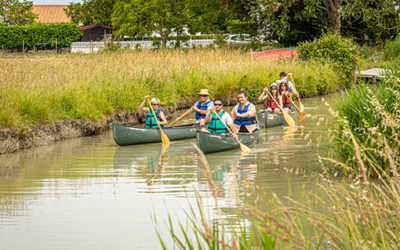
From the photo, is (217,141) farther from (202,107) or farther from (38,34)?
(38,34)

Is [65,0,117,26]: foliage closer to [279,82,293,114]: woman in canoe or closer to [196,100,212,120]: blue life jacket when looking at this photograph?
[279,82,293,114]: woman in canoe

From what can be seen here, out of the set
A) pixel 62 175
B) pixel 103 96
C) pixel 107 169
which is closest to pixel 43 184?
pixel 62 175

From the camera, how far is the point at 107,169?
11.3 m

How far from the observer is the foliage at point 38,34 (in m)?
45.9

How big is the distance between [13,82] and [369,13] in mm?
23080

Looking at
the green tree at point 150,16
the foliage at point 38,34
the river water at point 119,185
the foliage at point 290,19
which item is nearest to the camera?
the river water at point 119,185

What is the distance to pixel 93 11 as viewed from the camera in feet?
163

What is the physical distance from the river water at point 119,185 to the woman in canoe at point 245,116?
2.02 ft

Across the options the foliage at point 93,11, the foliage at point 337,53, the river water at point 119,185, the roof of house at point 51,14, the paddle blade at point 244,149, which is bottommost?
the river water at point 119,185

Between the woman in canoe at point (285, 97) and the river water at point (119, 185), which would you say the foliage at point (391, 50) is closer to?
the woman in canoe at point (285, 97)

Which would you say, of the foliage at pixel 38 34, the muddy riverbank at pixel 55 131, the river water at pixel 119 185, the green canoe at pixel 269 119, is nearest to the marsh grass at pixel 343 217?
the river water at pixel 119 185

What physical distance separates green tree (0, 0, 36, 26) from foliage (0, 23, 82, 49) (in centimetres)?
409

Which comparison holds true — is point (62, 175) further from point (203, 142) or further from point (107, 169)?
point (203, 142)

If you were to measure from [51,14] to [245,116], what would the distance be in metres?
61.3
